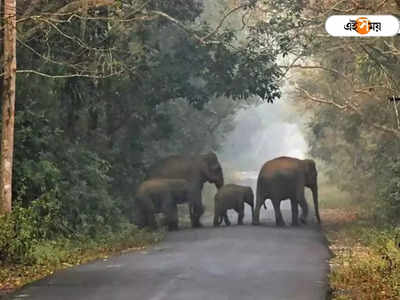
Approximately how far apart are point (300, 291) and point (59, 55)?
435 inches

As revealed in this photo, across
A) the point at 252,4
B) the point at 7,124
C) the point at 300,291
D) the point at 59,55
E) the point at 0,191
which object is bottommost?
the point at 300,291

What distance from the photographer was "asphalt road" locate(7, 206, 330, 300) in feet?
37.8

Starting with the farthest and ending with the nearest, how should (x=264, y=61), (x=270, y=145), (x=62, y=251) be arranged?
(x=270, y=145) < (x=264, y=61) < (x=62, y=251)

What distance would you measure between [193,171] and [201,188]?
2.17 feet

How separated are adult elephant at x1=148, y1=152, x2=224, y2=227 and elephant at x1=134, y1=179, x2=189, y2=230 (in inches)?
33.4

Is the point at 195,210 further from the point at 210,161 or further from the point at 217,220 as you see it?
the point at 210,161

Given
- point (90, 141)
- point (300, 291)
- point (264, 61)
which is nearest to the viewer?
point (300, 291)

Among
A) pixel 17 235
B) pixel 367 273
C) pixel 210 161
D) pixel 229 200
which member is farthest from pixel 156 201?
pixel 367 273

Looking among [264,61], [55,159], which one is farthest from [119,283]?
[264,61]

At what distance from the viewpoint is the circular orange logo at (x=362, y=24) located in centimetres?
938

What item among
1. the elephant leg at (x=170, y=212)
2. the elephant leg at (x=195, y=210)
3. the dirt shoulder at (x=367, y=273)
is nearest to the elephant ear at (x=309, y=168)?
the elephant leg at (x=195, y=210)

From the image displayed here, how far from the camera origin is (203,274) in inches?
533

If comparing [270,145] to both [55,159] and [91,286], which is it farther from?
[91,286]

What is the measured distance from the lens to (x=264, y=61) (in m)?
27.2
